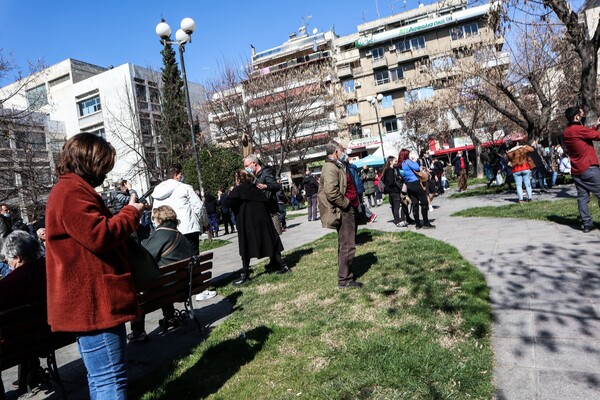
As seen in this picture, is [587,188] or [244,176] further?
[244,176]

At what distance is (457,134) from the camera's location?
42812mm

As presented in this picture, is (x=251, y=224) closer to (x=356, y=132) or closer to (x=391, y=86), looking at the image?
(x=356, y=132)

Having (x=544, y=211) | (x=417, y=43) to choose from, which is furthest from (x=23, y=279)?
(x=417, y=43)

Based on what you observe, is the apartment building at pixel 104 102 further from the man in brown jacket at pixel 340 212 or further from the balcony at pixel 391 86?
the man in brown jacket at pixel 340 212

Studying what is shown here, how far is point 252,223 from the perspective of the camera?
6.37 metres

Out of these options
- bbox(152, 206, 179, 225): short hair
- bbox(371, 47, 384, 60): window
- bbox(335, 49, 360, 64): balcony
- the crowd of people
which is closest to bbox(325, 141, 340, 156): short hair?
the crowd of people

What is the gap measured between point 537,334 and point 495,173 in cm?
1615

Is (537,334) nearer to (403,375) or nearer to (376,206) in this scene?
(403,375)

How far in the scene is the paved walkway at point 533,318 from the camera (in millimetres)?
2682

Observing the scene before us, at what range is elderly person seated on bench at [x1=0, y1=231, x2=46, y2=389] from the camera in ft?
11.4

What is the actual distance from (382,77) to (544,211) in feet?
145

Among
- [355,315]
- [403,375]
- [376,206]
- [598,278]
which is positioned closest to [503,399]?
[403,375]

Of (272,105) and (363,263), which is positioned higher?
(272,105)

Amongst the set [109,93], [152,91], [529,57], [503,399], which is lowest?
[503,399]
